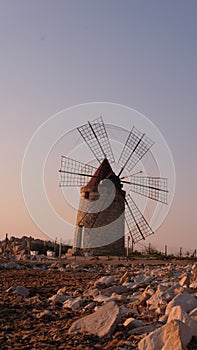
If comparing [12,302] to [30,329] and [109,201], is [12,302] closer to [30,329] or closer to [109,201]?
[30,329]

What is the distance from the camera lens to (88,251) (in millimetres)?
30125

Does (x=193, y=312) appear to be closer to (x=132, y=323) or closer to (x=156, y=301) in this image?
(x=132, y=323)

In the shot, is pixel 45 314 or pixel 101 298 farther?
pixel 101 298

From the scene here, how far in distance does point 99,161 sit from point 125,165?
5.36 ft

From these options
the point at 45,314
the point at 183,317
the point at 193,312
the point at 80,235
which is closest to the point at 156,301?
the point at 193,312

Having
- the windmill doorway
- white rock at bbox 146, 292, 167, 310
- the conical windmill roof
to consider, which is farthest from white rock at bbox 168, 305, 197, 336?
the conical windmill roof

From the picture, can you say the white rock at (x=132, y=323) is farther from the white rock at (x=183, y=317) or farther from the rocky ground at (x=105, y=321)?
the white rock at (x=183, y=317)

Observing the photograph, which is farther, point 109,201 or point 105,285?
point 109,201

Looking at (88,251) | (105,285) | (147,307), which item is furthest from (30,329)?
(88,251)

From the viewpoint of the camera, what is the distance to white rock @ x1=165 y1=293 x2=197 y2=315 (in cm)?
509

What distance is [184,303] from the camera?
207 inches

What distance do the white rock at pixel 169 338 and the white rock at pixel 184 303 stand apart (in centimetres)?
90

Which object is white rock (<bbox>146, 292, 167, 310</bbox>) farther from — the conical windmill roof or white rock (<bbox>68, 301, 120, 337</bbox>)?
the conical windmill roof

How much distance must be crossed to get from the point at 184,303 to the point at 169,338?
1249 millimetres
